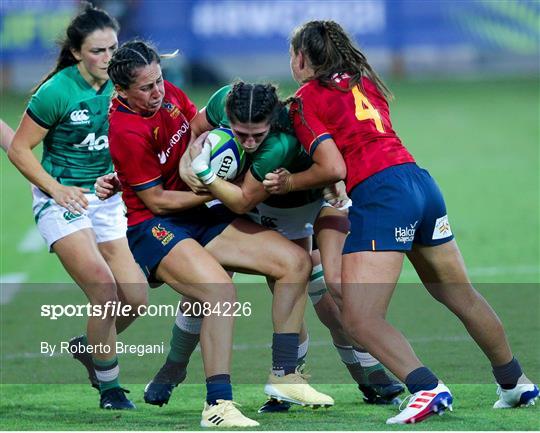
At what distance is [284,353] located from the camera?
6.31 metres

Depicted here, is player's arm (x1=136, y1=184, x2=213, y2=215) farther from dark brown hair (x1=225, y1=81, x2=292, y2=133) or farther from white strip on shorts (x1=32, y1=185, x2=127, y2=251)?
white strip on shorts (x1=32, y1=185, x2=127, y2=251)

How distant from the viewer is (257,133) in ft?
20.0

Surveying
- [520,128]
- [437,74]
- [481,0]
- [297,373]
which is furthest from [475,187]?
[437,74]

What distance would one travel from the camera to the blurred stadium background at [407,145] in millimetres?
7051

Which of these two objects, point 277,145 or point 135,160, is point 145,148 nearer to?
point 135,160

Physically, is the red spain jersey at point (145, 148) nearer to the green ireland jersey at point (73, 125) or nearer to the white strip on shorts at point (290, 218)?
the white strip on shorts at point (290, 218)

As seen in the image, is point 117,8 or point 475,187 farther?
point 117,8

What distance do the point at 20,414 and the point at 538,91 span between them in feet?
60.6

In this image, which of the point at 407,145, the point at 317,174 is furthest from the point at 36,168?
the point at 407,145

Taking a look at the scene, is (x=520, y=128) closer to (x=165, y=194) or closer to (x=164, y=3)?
(x=164, y=3)

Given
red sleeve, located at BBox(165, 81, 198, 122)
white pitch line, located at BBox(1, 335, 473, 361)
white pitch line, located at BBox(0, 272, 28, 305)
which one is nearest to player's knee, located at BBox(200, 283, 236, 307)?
red sleeve, located at BBox(165, 81, 198, 122)

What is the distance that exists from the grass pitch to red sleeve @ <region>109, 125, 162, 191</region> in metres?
1.26

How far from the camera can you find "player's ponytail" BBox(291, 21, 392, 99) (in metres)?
6.28

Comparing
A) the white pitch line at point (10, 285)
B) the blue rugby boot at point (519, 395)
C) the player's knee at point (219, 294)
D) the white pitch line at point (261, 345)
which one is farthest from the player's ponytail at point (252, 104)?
the white pitch line at point (10, 285)
